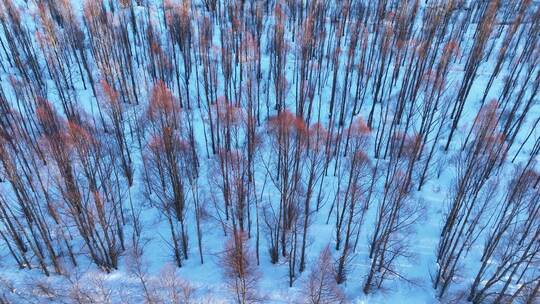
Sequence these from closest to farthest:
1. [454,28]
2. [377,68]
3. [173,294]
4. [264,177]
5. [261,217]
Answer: [173,294] → [261,217] → [264,177] → [377,68] → [454,28]

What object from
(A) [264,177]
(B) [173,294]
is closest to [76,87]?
(A) [264,177]

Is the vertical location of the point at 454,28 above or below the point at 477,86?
above

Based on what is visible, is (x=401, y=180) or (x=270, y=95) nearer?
(x=401, y=180)

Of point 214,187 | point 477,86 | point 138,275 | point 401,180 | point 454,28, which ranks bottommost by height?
point 138,275

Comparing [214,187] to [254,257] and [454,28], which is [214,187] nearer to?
[254,257]

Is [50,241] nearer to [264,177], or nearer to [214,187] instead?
[214,187]

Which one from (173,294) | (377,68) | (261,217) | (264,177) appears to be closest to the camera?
(173,294)
